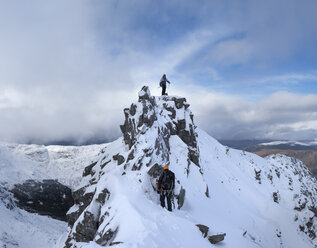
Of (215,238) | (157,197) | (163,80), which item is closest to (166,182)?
(157,197)

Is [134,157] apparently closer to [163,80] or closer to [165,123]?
[165,123]

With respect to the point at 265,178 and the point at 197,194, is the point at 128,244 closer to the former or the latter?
the point at 197,194

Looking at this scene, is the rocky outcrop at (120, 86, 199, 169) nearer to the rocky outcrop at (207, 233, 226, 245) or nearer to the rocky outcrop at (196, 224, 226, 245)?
the rocky outcrop at (196, 224, 226, 245)

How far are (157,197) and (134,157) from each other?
584 centimetres

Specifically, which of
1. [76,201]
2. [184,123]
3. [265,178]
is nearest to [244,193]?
[265,178]

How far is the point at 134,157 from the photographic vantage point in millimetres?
22812

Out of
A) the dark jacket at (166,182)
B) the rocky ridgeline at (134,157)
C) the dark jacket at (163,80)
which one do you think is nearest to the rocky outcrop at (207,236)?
the dark jacket at (166,182)

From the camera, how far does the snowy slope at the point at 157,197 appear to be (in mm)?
12789

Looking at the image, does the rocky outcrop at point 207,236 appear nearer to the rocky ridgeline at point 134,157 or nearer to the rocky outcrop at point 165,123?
the rocky ridgeline at point 134,157

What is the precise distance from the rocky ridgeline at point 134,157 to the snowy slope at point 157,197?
0.06 meters

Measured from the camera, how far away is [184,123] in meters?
35.5

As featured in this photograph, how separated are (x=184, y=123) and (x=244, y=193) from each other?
2638cm

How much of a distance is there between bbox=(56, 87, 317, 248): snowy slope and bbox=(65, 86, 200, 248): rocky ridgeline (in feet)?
0.18

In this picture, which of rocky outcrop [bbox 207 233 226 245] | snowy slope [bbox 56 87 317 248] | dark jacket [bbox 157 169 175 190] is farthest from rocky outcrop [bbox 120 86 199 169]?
rocky outcrop [bbox 207 233 226 245]
